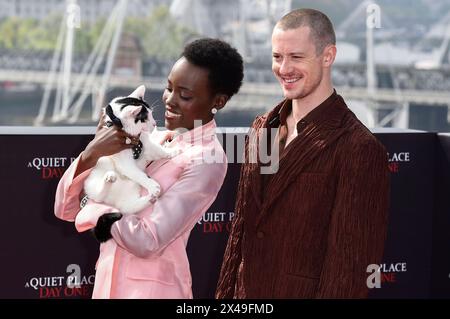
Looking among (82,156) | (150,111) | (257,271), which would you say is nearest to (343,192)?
(257,271)

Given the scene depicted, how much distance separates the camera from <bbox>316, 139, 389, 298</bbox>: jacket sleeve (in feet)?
7.68

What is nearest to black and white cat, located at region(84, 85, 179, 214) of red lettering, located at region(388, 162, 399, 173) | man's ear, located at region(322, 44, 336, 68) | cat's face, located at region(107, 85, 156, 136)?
cat's face, located at region(107, 85, 156, 136)

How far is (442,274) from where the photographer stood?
4656mm

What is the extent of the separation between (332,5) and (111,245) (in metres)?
50.4

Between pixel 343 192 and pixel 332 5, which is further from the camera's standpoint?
pixel 332 5

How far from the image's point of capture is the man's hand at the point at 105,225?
2512 millimetres

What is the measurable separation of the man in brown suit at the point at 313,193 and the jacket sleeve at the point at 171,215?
137 millimetres

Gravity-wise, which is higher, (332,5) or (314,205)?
(332,5)

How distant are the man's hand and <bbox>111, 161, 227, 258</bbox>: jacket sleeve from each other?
0.03m

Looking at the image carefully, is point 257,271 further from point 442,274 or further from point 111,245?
point 442,274

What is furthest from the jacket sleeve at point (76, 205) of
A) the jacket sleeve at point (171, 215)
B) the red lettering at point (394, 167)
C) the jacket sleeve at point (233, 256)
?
the red lettering at point (394, 167)

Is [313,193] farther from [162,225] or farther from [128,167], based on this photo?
[128,167]

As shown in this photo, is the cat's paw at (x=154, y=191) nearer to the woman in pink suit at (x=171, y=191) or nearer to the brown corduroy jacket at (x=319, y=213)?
the woman in pink suit at (x=171, y=191)

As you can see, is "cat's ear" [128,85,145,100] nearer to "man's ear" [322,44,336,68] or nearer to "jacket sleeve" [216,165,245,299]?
"jacket sleeve" [216,165,245,299]
